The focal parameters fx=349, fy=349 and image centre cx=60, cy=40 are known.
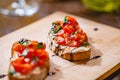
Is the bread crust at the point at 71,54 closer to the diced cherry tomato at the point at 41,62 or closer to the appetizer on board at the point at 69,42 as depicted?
the appetizer on board at the point at 69,42

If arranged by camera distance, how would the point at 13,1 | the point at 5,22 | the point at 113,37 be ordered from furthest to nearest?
1. the point at 13,1
2. the point at 5,22
3. the point at 113,37

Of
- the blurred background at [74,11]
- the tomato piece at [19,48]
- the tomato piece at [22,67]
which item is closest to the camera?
the tomato piece at [22,67]

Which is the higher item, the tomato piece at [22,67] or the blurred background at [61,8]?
the blurred background at [61,8]

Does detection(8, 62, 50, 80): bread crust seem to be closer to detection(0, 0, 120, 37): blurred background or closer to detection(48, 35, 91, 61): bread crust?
detection(48, 35, 91, 61): bread crust

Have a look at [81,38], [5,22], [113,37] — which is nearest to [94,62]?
[81,38]

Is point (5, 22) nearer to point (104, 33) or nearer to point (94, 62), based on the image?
point (104, 33)

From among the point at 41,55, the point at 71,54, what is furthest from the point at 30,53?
the point at 71,54

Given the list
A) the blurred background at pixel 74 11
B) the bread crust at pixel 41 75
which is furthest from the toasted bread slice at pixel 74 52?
the blurred background at pixel 74 11
